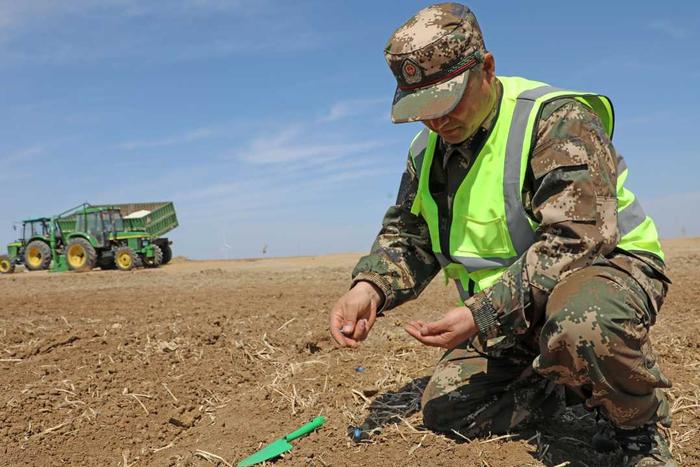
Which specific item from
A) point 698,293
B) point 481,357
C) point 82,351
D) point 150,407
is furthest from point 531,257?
point 698,293

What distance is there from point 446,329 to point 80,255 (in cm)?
1776

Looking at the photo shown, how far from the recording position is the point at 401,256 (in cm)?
289

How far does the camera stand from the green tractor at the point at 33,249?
18781 millimetres

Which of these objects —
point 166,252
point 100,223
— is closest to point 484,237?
point 100,223

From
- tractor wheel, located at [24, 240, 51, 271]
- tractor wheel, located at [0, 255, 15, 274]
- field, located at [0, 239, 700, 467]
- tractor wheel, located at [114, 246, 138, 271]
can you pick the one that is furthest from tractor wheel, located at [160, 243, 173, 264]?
field, located at [0, 239, 700, 467]

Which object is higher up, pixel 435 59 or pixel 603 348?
pixel 435 59

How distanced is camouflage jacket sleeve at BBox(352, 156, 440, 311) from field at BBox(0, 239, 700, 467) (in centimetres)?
55

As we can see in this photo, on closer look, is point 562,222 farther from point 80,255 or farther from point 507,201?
point 80,255

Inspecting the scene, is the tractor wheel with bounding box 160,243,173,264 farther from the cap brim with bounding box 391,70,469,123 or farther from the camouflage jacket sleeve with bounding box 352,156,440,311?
the cap brim with bounding box 391,70,469,123

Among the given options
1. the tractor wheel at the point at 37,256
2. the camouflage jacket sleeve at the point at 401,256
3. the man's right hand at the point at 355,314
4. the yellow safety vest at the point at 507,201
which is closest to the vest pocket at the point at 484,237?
the yellow safety vest at the point at 507,201

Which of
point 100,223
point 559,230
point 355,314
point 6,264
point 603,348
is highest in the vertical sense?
point 100,223

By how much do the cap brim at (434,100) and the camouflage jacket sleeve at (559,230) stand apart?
1.25 ft

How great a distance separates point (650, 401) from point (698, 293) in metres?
4.06

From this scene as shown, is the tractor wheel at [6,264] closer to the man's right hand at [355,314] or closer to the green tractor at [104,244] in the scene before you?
the green tractor at [104,244]
